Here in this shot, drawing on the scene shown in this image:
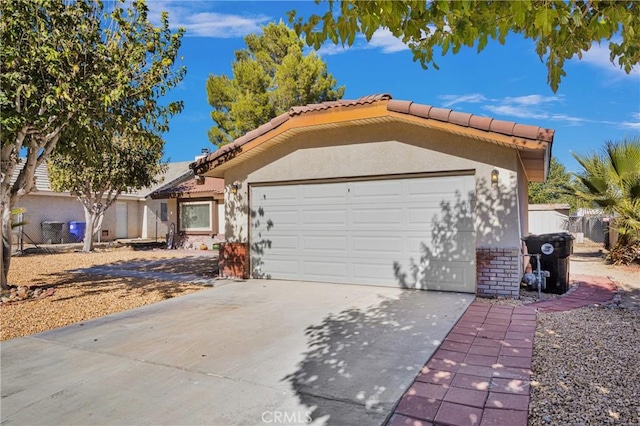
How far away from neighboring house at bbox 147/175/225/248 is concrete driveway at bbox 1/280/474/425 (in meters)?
12.3

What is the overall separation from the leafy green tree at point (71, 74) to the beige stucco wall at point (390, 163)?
7.99 ft

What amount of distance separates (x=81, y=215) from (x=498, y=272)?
23283 mm

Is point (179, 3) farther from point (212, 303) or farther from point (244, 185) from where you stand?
point (212, 303)

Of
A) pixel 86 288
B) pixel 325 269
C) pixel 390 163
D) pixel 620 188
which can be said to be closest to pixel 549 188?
pixel 620 188

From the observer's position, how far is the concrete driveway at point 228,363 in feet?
10.5

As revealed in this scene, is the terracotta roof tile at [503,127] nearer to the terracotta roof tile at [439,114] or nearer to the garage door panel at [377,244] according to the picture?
the terracotta roof tile at [439,114]

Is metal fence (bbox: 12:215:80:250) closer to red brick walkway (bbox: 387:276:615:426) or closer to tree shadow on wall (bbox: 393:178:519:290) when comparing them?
tree shadow on wall (bbox: 393:178:519:290)

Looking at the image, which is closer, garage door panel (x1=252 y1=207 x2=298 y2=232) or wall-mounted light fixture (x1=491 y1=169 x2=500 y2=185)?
wall-mounted light fixture (x1=491 y1=169 x2=500 y2=185)

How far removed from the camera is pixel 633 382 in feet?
11.9

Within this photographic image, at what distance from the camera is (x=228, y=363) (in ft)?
13.8

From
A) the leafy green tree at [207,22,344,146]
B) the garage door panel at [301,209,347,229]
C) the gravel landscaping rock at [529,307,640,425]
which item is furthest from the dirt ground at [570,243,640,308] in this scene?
the leafy green tree at [207,22,344,146]

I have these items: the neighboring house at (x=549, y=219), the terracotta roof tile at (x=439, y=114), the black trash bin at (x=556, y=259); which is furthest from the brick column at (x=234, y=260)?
the neighboring house at (x=549, y=219)

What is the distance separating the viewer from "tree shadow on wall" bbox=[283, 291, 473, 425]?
3.25m

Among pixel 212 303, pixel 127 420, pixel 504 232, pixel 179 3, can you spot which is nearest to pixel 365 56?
pixel 179 3
